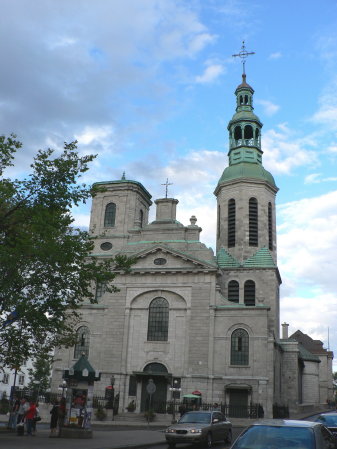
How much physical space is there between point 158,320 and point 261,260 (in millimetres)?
11547

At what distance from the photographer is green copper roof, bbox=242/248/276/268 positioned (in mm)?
45812

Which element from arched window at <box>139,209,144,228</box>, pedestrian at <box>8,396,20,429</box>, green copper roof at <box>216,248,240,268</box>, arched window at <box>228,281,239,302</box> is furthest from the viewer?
arched window at <box>139,209,144,228</box>

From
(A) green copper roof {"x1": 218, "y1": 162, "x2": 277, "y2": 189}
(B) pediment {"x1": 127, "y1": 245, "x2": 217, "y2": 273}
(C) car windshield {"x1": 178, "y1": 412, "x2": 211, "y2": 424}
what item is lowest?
(C) car windshield {"x1": 178, "y1": 412, "x2": 211, "y2": 424}

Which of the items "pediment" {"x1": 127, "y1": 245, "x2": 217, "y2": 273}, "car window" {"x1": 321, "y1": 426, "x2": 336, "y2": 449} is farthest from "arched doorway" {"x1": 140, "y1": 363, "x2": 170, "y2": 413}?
"car window" {"x1": 321, "y1": 426, "x2": 336, "y2": 449}

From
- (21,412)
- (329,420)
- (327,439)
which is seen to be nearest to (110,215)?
(21,412)

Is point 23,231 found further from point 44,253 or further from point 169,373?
point 169,373

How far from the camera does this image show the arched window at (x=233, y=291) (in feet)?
148

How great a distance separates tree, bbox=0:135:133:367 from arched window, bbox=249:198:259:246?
1149 inches

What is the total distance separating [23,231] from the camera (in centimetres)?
1972

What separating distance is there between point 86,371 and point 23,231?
7.08 metres

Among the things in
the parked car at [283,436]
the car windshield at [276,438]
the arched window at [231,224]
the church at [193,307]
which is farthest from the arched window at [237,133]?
the car windshield at [276,438]

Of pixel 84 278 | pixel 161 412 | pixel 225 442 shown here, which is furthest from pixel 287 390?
pixel 84 278

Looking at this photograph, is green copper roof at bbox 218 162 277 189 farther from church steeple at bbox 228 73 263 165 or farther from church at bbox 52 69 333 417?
church steeple at bbox 228 73 263 165

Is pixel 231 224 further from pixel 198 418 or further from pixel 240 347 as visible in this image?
pixel 198 418
